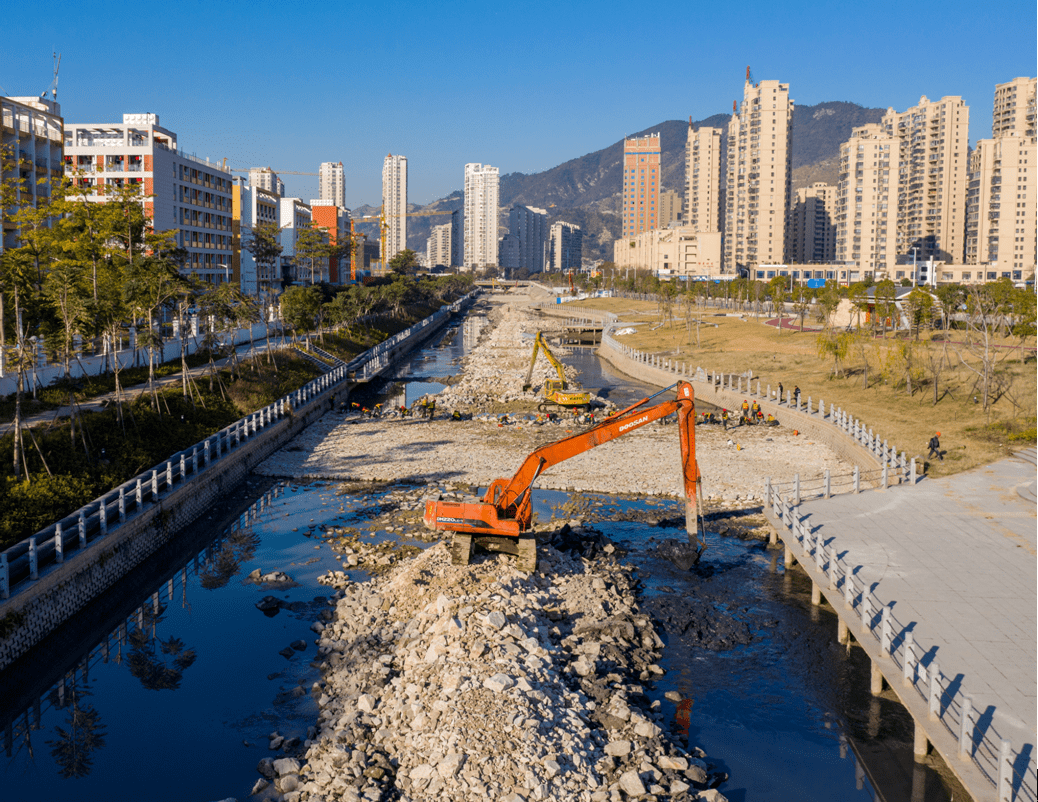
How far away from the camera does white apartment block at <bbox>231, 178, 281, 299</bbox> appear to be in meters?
103

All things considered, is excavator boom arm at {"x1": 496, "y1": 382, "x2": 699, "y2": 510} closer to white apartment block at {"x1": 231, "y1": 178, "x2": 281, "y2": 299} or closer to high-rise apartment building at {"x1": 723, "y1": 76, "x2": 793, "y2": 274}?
white apartment block at {"x1": 231, "y1": 178, "x2": 281, "y2": 299}

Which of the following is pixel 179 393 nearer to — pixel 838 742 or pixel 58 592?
pixel 58 592

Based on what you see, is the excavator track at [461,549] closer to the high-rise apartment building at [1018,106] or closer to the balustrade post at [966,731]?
the balustrade post at [966,731]

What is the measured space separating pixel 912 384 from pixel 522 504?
3604 centimetres

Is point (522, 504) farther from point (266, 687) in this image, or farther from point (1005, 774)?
point (1005, 774)

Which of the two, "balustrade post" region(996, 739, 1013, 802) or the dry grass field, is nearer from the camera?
"balustrade post" region(996, 739, 1013, 802)

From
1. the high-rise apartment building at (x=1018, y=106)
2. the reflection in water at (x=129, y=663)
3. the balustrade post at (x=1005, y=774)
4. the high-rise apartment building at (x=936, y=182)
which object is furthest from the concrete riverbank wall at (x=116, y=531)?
the high-rise apartment building at (x=1018, y=106)

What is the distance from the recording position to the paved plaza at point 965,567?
15.3 metres

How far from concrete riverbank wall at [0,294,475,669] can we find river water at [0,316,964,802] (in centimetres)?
63

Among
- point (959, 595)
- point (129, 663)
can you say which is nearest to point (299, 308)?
point (129, 663)

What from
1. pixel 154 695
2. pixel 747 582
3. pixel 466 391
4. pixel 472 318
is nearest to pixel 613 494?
pixel 747 582

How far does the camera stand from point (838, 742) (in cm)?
1602

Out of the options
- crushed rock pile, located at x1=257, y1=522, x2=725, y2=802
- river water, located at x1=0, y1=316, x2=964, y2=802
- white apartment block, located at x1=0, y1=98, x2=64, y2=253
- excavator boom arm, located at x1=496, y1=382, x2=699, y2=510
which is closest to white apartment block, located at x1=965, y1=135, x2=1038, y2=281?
white apartment block, located at x1=0, y1=98, x2=64, y2=253

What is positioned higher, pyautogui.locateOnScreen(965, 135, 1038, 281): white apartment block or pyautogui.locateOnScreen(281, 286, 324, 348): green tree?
pyautogui.locateOnScreen(965, 135, 1038, 281): white apartment block
